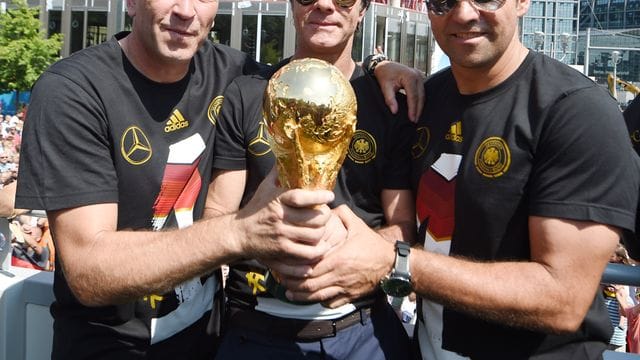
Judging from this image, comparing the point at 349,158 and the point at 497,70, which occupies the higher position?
the point at 497,70

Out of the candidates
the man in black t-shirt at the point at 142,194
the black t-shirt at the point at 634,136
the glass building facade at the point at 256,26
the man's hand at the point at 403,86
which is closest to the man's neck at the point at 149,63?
the man in black t-shirt at the point at 142,194

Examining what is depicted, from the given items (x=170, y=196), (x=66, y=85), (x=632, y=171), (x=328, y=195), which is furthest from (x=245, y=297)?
(x=632, y=171)

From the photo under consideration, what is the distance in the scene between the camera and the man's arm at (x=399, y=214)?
2.74m

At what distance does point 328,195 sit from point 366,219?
0.79 metres

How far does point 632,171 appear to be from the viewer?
7.22ft

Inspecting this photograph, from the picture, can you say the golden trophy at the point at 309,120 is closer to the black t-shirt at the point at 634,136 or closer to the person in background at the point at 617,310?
the black t-shirt at the point at 634,136

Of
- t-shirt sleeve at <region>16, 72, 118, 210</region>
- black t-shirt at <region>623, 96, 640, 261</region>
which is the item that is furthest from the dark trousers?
black t-shirt at <region>623, 96, 640, 261</region>

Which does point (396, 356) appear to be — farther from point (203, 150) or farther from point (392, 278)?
point (203, 150)

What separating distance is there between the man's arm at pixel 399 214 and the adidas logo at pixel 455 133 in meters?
0.33

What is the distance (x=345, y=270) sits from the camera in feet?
7.23

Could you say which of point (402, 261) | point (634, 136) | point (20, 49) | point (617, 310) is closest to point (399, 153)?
point (402, 261)

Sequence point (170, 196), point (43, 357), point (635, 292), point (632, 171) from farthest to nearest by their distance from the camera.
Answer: point (635, 292) < point (43, 357) < point (170, 196) < point (632, 171)

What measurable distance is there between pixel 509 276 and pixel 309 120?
34.2 inches

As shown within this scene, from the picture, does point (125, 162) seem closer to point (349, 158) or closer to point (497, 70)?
point (349, 158)
